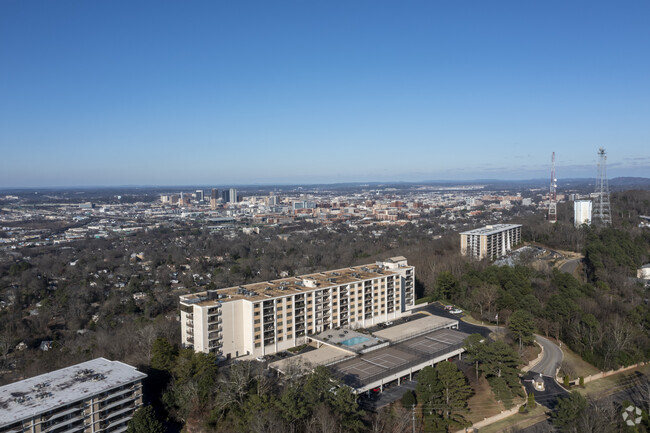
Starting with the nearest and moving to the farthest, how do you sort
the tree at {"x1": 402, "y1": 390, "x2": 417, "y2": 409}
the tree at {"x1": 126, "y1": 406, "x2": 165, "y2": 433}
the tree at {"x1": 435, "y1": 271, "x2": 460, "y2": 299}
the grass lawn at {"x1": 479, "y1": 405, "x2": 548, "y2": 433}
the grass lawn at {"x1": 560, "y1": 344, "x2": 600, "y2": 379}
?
1. the tree at {"x1": 126, "y1": 406, "x2": 165, "y2": 433}
2. the grass lawn at {"x1": 479, "y1": 405, "x2": 548, "y2": 433}
3. the tree at {"x1": 402, "y1": 390, "x2": 417, "y2": 409}
4. the grass lawn at {"x1": 560, "y1": 344, "x2": 600, "y2": 379}
5. the tree at {"x1": 435, "y1": 271, "x2": 460, "y2": 299}

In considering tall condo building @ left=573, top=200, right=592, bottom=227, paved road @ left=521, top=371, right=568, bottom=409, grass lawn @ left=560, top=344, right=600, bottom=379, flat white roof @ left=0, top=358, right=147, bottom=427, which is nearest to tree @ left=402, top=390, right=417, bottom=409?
paved road @ left=521, top=371, right=568, bottom=409

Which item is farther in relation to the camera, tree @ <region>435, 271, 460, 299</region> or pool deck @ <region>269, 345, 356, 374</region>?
tree @ <region>435, 271, 460, 299</region>

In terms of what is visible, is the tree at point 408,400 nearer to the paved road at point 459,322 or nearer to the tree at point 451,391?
the tree at point 451,391

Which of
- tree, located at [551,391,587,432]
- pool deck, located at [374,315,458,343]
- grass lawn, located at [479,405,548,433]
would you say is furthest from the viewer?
pool deck, located at [374,315,458,343]

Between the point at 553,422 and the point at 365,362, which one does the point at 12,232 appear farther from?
the point at 553,422

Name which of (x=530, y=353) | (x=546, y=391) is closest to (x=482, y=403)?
(x=546, y=391)

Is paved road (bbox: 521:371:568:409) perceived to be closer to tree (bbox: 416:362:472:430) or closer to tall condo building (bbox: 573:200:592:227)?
tree (bbox: 416:362:472:430)

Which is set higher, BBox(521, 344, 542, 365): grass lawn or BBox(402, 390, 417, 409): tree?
BBox(402, 390, 417, 409): tree

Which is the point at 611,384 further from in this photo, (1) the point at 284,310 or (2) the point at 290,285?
(2) the point at 290,285
